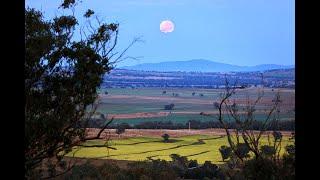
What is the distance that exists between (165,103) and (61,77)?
400cm

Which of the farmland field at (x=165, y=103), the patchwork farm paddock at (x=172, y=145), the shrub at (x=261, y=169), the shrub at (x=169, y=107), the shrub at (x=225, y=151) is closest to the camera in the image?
the shrub at (x=261, y=169)

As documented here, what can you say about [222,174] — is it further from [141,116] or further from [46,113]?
[46,113]

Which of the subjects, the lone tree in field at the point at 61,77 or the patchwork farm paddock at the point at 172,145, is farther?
the patchwork farm paddock at the point at 172,145

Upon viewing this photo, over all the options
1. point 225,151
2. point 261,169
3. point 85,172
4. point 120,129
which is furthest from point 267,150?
point 85,172

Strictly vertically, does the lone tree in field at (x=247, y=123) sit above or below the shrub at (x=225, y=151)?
above

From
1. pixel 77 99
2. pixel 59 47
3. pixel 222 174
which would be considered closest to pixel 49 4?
pixel 59 47

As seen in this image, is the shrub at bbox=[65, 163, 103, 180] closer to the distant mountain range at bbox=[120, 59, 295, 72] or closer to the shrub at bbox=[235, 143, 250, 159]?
the distant mountain range at bbox=[120, 59, 295, 72]

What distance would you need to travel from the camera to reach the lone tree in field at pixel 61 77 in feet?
15.2

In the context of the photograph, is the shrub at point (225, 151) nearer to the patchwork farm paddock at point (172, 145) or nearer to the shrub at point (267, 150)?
the patchwork farm paddock at point (172, 145)

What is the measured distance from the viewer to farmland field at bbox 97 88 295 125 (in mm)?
6216

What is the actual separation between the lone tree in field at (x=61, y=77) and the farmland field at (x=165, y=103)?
12.1 inches

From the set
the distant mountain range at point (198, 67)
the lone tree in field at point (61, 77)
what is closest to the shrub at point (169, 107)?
the distant mountain range at point (198, 67)

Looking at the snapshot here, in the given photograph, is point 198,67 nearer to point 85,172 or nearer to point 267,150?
point 267,150
